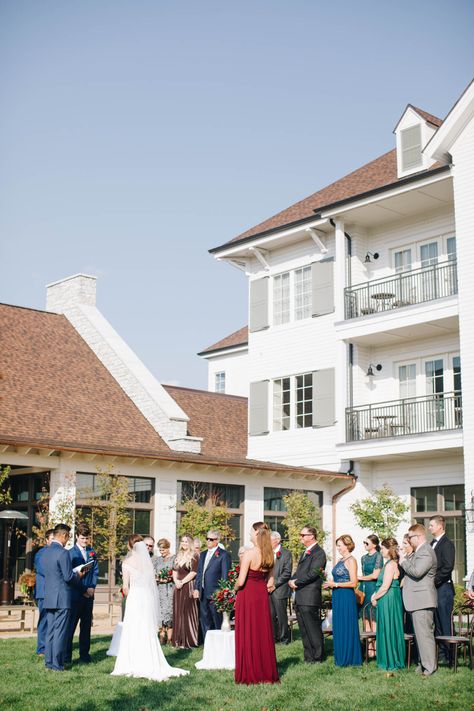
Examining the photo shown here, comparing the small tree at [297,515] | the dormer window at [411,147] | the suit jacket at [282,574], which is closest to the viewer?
the suit jacket at [282,574]

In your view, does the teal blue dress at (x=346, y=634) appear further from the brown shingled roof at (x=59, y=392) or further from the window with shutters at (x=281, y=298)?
the window with shutters at (x=281, y=298)

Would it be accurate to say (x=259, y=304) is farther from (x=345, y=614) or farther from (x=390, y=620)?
(x=390, y=620)

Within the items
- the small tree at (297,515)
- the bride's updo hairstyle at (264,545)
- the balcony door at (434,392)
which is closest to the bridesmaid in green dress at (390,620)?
the bride's updo hairstyle at (264,545)

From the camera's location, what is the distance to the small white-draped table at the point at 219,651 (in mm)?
11992

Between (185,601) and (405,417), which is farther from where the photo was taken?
(405,417)

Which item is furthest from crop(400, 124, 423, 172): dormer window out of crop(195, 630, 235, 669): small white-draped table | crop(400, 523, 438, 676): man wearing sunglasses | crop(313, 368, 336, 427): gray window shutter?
crop(195, 630, 235, 669): small white-draped table

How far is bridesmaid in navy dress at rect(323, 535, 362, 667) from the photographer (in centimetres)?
1199

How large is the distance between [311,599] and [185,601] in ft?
9.83

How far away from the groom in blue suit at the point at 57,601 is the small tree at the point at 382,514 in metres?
12.5

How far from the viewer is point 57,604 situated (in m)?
11.7

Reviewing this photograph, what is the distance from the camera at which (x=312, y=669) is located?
11727 millimetres

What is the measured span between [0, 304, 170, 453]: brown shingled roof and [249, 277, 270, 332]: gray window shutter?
4505 millimetres

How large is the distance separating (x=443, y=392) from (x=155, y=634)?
1279cm

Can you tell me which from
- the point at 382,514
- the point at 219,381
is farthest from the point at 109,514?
the point at 219,381
